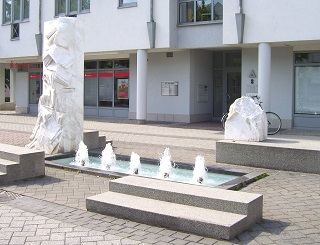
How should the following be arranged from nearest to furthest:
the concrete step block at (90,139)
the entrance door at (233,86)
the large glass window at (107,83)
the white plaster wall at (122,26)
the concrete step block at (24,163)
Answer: the concrete step block at (24,163) < the concrete step block at (90,139) < the white plaster wall at (122,26) < the entrance door at (233,86) < the large glass window at (107,83)

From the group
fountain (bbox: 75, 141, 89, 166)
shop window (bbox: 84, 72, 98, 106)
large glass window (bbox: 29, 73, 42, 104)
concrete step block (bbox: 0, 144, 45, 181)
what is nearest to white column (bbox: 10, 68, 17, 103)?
large glass window (bbox: 29, 73, 42, 104)

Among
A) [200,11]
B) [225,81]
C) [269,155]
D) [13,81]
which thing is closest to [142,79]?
[200,11]

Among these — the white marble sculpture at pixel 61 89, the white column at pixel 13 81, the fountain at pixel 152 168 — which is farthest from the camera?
the white column at pixel 13 81

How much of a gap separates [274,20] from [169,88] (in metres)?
6.56

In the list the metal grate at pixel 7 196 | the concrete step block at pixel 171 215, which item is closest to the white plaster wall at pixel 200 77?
the metal grate at pixel 7 196

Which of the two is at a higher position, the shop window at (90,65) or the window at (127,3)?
the window at (127,3)

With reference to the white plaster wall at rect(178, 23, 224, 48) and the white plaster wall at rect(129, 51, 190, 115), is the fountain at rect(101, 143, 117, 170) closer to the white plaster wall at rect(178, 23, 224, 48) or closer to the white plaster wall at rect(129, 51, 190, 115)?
the white plaster wall at rect(178, 23, 224, 48)

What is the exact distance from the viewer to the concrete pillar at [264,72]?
54.0 feet

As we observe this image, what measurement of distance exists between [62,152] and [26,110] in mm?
19210

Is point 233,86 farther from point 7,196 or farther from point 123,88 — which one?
point 7,196

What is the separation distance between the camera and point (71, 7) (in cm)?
2302

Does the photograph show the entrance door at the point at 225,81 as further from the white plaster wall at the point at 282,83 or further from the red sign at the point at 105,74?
the red sign at the point at 105,74

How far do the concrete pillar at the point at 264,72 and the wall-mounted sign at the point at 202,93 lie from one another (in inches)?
194

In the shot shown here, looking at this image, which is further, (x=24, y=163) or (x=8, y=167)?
(x=24, y=163)
